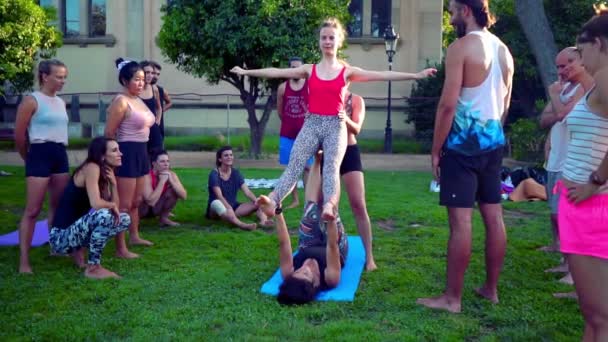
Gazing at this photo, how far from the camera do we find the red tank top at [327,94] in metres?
5.66

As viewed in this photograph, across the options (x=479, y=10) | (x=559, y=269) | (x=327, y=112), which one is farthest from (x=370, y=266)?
(x=479, y=10)

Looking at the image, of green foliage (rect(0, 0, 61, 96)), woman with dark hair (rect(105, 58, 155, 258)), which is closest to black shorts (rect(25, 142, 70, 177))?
woman with dark hair (rect(105, 58, 155, 258))

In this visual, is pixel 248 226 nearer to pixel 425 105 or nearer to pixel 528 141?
pixel 528 141

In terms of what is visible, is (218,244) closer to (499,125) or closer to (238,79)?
(499,125)

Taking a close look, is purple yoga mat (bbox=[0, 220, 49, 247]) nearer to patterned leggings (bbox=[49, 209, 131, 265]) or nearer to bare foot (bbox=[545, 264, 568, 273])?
patterned leggings (bbox=[49, 209, 131, 265])

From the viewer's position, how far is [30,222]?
6102 mm

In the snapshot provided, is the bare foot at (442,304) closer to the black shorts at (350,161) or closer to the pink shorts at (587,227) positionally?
the black shorts at (350,161)

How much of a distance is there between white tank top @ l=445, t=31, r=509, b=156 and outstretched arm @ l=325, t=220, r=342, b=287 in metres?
1.11

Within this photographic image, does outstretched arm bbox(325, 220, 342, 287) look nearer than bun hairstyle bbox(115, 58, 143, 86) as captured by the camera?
Yes

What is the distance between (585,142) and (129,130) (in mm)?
4375

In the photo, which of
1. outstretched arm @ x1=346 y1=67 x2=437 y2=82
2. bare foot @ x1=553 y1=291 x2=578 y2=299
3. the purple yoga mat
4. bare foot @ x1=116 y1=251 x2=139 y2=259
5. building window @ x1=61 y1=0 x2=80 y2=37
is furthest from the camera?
building window @ x1=61 y1=0 x2=80 y2=37

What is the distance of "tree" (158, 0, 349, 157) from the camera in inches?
639

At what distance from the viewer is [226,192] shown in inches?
337

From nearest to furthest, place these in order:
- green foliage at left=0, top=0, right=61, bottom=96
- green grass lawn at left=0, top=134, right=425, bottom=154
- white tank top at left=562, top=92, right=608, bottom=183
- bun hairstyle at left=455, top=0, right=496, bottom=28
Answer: white tank top at left=562, top=92, right=608, bottom=183 → bun hairstyle at left=455, top=0, right=496, bottom=28 → green foliage at left=0, top=0, right=61, bottom=96 → green grass lawn at left=0, top=134, right=425, bottom=154
